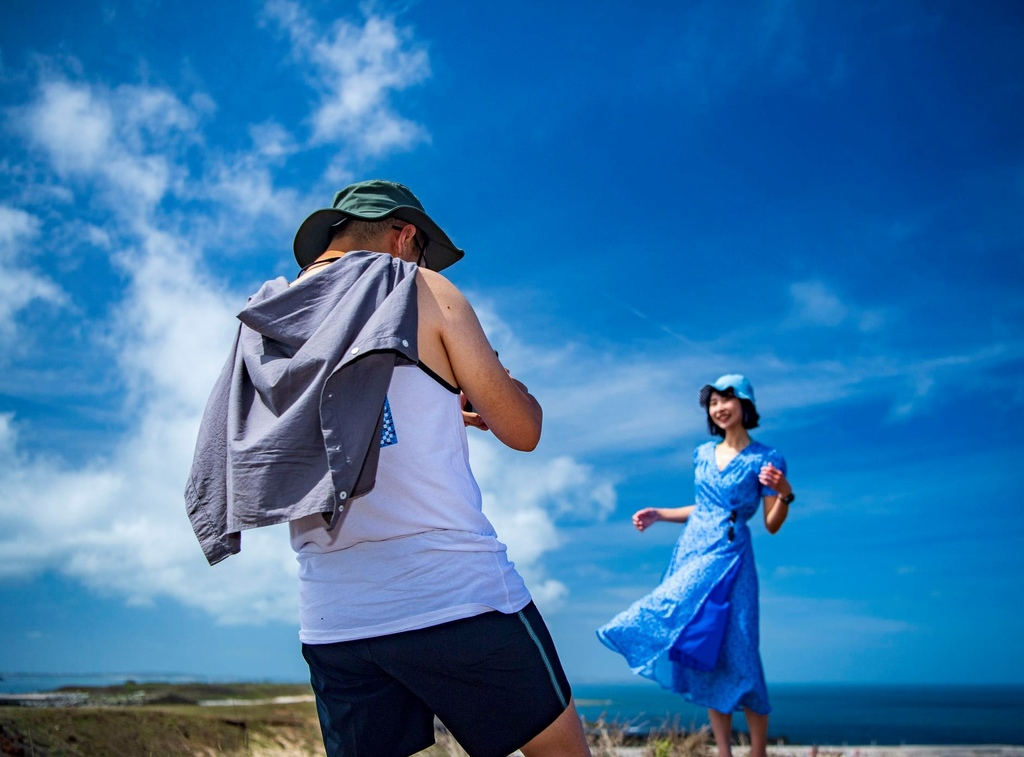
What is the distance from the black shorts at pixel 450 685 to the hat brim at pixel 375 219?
91 centimetres

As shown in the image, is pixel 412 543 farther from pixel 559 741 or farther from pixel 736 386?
pixel 736 386

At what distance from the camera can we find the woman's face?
5.06 metres

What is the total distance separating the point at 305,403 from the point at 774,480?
150 inches

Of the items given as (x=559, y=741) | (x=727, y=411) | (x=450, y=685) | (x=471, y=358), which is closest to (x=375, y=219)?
(x=471, y=358)

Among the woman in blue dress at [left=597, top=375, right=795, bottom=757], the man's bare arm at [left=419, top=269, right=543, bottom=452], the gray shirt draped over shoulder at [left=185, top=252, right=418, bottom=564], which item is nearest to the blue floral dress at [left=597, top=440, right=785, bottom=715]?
the woman in blue dress at [left=597, top=375, right=795, bottom=757]

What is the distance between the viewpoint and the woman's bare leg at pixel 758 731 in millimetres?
4407

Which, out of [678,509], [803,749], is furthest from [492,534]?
[803,749]

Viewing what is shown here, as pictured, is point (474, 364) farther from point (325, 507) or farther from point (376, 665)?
point (376, 665)

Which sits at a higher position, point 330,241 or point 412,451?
point 330,241

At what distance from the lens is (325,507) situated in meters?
1.32

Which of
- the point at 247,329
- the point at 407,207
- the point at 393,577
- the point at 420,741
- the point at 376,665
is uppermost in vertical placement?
the point at 407,207

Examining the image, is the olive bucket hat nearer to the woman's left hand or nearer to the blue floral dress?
the woman's left hand

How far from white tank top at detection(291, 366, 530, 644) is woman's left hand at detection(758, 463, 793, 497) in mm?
3409

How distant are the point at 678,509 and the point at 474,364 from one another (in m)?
4.03
